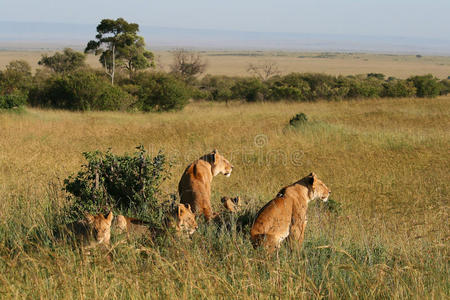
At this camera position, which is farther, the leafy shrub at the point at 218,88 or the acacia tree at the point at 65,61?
the acacia tree at the point at 65,61

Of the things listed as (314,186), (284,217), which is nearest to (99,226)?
(284,217)

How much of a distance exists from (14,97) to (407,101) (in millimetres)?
19402

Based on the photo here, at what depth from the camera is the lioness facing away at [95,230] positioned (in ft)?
11.5

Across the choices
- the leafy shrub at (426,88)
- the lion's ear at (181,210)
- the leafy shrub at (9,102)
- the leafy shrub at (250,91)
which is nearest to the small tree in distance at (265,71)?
the leafy shrub at (250,91)

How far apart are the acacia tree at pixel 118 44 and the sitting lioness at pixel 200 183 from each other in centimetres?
3827

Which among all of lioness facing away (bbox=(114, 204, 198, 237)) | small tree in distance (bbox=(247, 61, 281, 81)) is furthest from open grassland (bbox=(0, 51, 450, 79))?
lioness facing away (bbox=(114, 204, 198, 237))

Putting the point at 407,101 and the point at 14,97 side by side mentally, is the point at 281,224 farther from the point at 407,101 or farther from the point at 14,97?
the point at 407,101

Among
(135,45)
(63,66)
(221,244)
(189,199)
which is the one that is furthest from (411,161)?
(63,66)

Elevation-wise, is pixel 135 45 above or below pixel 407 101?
above

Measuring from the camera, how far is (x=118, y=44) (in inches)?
1710

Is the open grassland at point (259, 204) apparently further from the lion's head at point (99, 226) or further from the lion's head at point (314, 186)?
the lion's head at point (314, 186)

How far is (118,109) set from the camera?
80.7 feet

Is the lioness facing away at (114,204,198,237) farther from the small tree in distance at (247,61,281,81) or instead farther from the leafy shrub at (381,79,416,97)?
the small tree in distance at (247,61,281,81)

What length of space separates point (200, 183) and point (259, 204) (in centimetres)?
120
